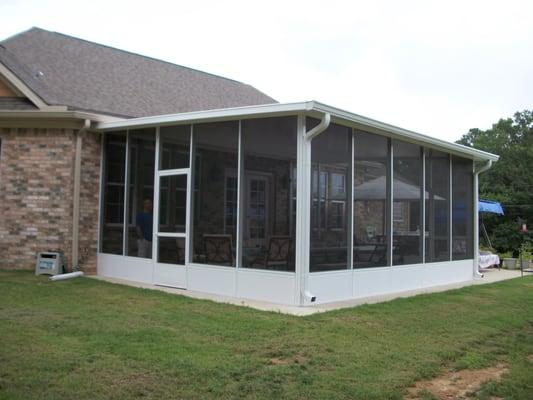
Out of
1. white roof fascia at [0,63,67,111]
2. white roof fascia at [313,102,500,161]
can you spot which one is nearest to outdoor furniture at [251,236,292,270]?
white roof fascia at [313,102,500,161]

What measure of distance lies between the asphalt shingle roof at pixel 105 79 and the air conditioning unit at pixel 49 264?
9.33 ft

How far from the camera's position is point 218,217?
906 centimetres

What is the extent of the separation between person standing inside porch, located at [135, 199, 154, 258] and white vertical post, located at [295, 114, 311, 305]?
3297 mm

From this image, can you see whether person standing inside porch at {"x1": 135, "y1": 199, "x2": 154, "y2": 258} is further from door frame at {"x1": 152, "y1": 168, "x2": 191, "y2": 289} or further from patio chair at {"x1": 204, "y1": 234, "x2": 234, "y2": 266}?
patio chair at {"x1": 204, "y1": 234, "x2": 234, "y2": 266}

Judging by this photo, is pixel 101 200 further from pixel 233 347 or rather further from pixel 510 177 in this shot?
pixel 510 177

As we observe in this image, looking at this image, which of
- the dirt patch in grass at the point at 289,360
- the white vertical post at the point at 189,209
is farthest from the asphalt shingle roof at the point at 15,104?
the dirt patch in grass at the point at 289,360

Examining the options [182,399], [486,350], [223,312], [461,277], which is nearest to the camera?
[182,399]

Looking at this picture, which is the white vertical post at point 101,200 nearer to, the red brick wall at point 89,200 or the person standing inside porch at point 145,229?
the red brick wall at point 89,200

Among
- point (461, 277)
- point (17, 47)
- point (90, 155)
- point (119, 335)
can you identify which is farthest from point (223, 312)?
point (17, 47)

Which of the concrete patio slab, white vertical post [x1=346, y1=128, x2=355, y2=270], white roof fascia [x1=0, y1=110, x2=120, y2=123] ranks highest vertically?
white roof fascia [x1=0, y1=110, x2=120, y2=123]

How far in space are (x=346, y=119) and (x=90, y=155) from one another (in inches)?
211

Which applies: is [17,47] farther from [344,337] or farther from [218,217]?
[344,337]

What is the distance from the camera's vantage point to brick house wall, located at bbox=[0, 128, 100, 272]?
429 inches

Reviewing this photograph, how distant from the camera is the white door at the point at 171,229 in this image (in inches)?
380
